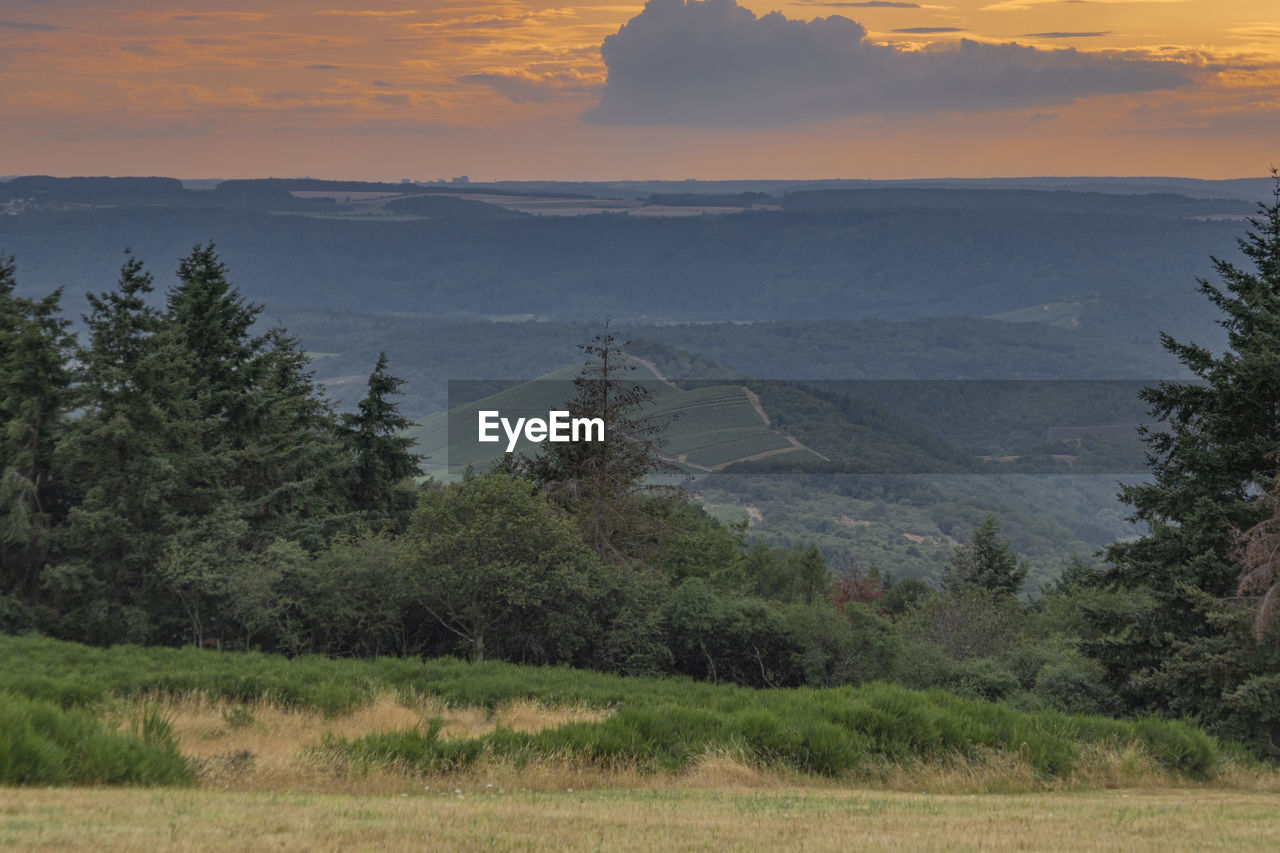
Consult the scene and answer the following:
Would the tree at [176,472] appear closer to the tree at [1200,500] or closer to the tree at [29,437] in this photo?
the tree at [29,437]

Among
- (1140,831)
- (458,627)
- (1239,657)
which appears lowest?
(458,627)

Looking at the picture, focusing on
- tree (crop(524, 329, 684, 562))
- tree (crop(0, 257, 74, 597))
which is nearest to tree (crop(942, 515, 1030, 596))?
tree (crop(524, 329, 684, 562))

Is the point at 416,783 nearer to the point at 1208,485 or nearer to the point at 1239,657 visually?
the point at 1239,657

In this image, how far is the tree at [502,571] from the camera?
32.4 m

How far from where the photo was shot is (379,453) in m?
52.0

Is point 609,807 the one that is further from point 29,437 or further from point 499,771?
point 29,437

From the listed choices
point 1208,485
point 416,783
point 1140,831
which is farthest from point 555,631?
point 1140,831

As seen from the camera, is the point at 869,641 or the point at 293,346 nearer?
the point at 869,641

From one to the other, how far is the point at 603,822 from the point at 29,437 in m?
33.8

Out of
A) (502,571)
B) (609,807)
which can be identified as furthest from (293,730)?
(502,571)

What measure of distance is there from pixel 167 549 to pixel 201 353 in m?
12.9

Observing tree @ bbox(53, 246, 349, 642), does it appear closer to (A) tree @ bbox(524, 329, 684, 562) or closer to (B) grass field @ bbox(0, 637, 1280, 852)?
(A) tree @ bbox(524, 329, 684, 562)

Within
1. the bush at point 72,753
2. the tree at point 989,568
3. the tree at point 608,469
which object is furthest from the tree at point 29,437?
the tree at point 989,568

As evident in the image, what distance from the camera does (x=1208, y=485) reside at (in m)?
26.0
